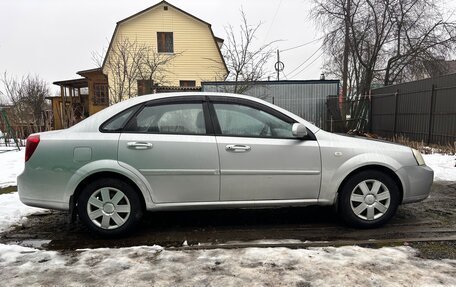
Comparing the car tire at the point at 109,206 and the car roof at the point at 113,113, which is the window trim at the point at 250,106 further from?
the car tire at the point at 109,206

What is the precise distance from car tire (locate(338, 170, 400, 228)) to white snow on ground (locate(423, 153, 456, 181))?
3552mm

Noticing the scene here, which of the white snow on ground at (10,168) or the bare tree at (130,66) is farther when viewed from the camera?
the bare tree at (130,66)

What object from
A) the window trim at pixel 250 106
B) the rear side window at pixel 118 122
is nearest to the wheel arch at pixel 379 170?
the window trim at pixel 250 106

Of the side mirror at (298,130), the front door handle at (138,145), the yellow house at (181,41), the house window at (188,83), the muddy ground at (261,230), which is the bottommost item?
the muddy ground at (261,230)

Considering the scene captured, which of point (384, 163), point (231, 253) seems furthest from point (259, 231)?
point (384, 163)

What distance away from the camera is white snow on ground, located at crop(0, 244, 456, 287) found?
2980mm

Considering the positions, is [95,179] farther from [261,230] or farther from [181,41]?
[181,41]

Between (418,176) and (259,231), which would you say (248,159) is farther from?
(418,176)

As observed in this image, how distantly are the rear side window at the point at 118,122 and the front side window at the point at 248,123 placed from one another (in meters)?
0.99

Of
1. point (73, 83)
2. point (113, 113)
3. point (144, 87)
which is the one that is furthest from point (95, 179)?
point (73, 83)

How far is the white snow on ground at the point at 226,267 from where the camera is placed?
117 inches

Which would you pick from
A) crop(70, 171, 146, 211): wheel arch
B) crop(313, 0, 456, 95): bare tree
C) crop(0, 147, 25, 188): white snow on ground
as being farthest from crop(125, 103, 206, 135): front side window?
crop(313, 0, 456, 95): bare tree

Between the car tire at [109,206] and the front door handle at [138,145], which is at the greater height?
the front door handle at [138,145]

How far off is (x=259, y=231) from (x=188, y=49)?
70.4 ft
